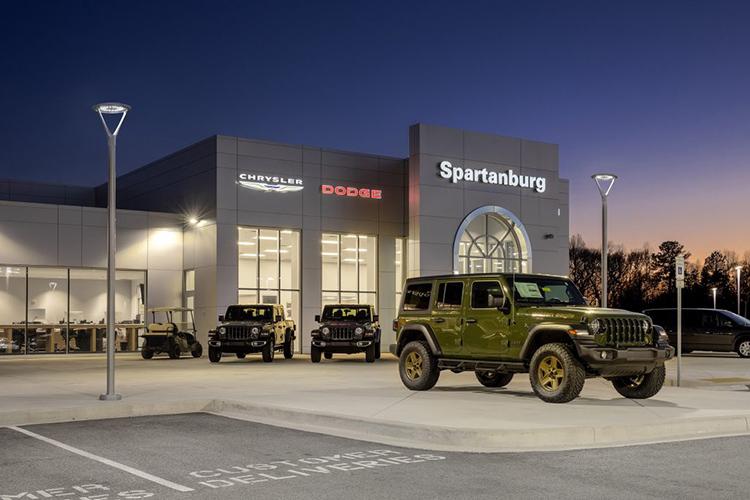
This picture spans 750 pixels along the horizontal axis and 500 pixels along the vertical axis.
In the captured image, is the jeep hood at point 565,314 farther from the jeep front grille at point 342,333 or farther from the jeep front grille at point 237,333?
the jeep front grille at point 237,333

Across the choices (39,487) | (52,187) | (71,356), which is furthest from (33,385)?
(52,187)

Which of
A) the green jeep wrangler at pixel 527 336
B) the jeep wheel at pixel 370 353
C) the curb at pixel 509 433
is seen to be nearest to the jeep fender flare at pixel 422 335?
the green jeep wrangler at pixel 527 336

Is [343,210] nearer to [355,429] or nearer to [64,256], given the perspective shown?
[64,256]

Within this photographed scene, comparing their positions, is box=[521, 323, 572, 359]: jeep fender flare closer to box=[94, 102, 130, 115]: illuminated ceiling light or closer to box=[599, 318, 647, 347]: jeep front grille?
box=[599, 318, 647, 347]: jeep front grille

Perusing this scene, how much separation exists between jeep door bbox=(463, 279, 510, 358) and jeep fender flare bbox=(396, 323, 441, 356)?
0.74 metres

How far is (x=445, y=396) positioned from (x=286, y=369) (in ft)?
33.4

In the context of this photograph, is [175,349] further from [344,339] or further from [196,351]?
[344,339]

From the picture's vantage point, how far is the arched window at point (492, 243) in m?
40.6

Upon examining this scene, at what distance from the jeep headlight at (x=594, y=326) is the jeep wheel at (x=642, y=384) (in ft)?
5.50

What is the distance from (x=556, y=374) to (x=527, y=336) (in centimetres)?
85

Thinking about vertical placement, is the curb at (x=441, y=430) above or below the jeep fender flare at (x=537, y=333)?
below

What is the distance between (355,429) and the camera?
1266 centimetres

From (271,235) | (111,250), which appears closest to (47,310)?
(271,235)

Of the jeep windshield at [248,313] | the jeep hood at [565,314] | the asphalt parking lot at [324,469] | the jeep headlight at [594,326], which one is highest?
the jeep hood at [565,314]
